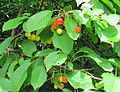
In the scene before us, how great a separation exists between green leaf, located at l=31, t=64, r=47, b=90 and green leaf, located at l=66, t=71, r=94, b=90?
0.14 m

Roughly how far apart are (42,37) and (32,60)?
0.52 feet

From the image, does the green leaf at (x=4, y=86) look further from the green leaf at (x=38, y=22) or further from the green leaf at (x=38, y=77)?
the green leaf at (x=38, y=22)

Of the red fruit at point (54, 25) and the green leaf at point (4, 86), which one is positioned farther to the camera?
the red fruit at point (54, 25)

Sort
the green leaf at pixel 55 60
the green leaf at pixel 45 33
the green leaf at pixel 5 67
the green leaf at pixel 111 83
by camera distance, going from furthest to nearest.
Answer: the green leaf at pixel 5 67, the green leaf at pixel 45 33, the green leaf at pixel 55 60, the green leaf at pixel 111 83

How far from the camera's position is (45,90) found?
7.14 ft

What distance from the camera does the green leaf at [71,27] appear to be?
1181 millimetres

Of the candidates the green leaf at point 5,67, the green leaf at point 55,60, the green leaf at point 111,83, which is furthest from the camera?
the green leaf at point 5,67

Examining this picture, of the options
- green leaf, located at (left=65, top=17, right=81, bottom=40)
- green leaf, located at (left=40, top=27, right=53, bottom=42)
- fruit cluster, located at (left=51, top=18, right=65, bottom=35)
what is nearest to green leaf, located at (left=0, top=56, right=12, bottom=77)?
green leaf, located at (left=40, top=27, right=53, bottom=42)

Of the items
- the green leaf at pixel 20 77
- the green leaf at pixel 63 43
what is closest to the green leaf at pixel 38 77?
the green leaf at pixel 20 77

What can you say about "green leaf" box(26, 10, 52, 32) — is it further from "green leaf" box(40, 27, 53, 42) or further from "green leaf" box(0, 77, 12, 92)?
"green leaf" box(0, 77, 12, 92)

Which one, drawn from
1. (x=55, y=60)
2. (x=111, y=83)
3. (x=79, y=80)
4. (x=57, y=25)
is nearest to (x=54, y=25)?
(x=57, y=25)

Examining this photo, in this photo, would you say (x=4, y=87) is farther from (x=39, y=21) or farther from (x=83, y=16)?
(x=83, y=16)

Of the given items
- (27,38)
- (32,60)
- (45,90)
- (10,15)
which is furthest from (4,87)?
(10,15)

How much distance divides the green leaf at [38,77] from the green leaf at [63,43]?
164 mm
